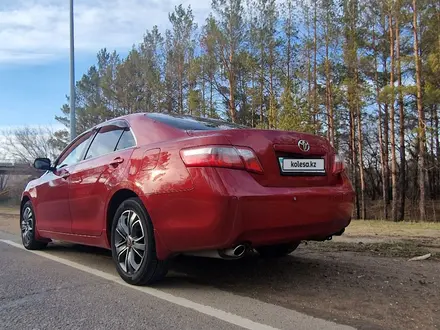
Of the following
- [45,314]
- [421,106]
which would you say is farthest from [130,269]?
[421,106]

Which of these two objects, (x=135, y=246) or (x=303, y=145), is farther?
Result: (x=135, y=246)

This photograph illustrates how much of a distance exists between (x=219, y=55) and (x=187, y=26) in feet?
19.4

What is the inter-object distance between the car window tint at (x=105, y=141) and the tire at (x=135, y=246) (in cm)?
88

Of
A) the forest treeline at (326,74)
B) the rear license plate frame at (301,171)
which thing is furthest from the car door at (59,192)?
the forest treeline at (326,74)

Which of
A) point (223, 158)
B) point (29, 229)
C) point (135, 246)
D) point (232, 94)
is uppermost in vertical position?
point (232, 94)

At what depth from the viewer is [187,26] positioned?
3391 cm

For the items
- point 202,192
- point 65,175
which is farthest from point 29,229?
point 202,192

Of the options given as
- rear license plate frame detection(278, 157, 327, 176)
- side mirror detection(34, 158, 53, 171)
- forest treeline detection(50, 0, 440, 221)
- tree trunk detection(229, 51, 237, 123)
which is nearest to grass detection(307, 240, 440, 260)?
rear license plate frame detection(278, 157, 327, 176)

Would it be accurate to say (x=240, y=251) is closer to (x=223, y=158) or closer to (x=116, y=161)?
(x=223, y=158)

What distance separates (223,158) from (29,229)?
435cm

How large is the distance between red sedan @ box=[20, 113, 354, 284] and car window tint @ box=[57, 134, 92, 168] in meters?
0.71

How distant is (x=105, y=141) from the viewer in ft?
16.8

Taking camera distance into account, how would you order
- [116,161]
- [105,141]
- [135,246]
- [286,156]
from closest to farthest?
[286,156] → [135,246] → [116,161] → [105,141]

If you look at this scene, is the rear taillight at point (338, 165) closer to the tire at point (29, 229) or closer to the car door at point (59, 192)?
the car door at point (59, 192)
